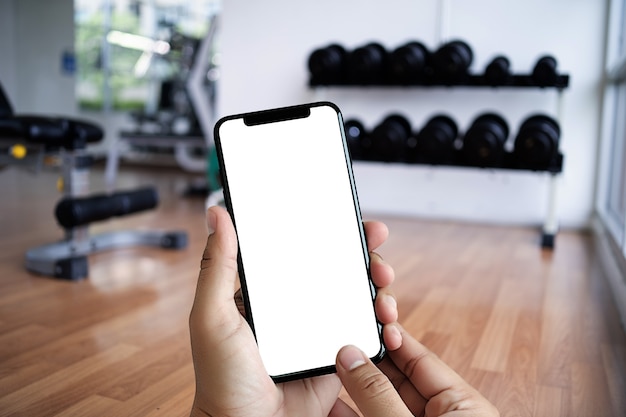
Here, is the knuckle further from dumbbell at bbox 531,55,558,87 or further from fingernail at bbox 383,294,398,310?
dumbbell at bbox 531,55,558,87

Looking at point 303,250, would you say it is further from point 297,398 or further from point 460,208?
point 460,208

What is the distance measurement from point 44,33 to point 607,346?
629 cm

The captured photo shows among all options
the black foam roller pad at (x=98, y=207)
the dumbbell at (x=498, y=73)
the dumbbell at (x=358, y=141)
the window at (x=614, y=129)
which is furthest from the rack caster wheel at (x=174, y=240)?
the window at (x=614, y=129)

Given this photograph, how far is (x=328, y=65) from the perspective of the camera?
3.04 m

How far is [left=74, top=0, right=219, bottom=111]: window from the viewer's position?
6270 mm

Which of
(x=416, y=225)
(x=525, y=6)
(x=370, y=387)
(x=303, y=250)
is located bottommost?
(x=416, y=225)

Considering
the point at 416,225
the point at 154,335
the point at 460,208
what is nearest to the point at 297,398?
the point at 154,335

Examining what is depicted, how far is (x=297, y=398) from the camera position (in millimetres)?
718

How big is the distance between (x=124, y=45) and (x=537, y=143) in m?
4.98

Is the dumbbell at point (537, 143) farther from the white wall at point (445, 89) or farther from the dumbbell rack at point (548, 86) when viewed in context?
the white wall at point (445, 89)

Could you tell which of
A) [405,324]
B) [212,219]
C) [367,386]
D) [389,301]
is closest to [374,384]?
[367,386]

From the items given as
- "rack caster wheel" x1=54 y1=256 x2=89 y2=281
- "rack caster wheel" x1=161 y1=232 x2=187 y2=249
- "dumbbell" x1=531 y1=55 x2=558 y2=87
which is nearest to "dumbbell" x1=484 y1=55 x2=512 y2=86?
"dumbbell" x1=531 y1=55 x2=558 y2=87

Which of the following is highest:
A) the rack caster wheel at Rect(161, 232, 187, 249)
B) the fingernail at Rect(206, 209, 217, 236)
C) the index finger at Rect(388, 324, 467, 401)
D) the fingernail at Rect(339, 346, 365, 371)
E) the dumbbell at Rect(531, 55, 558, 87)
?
the dumbbell at Rect(531, 55, 558, 87)

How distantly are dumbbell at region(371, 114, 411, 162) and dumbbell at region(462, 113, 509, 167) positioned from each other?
0.29 metres
